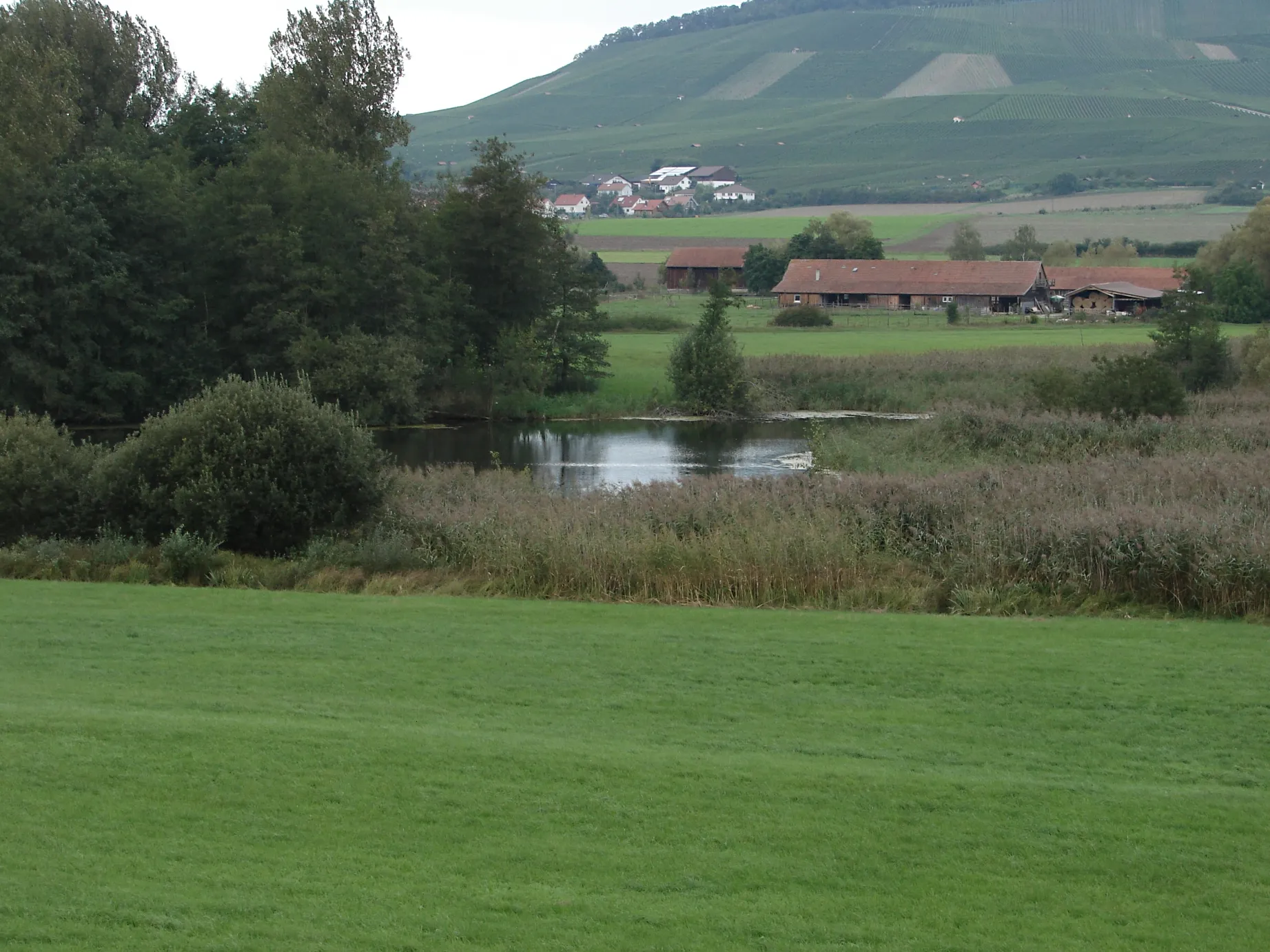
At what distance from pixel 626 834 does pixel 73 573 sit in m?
13.6

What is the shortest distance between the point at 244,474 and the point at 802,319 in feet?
195

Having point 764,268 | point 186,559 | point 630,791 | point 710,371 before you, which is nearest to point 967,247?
point 764,268

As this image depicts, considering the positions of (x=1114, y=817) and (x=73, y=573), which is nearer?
(x=1114, y=817)

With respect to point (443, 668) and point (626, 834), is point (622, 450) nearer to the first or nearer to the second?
point (443, 668)

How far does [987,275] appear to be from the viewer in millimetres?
88562

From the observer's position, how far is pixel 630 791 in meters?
8.62

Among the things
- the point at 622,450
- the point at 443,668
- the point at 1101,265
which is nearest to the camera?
the point at 443,668

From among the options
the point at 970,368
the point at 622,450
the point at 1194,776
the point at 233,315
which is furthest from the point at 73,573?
the point at 970,368

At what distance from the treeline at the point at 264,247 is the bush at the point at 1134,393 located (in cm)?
2342

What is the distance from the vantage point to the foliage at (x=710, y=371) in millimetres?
53031

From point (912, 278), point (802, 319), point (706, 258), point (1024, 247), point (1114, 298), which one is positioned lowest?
point (802, 319)

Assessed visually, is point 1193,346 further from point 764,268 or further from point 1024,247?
point 1024,247

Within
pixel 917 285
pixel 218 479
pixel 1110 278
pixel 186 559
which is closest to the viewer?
pixel 186 559

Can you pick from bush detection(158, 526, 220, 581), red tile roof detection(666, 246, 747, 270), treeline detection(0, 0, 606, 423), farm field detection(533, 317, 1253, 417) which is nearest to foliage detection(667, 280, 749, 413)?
farm field detection(533, 317, 1253, 417)
